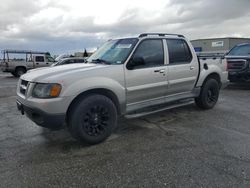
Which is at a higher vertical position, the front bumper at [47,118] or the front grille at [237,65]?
the front grille at [237,65]

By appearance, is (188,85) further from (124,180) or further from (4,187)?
(4,187)

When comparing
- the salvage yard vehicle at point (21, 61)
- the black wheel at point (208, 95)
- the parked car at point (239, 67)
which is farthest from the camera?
the salvage yard vehicle at point (21, 61)

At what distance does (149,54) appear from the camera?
475 centimetres

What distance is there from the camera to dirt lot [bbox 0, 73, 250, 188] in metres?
2.93

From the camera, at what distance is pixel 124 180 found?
9.55 ft

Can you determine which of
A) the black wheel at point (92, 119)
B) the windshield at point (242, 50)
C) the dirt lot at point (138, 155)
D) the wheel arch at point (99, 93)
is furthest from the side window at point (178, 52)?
the windshield at point (242, 50)

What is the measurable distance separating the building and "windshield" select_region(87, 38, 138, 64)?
26.2 m

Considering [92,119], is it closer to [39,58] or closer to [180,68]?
[180,68]

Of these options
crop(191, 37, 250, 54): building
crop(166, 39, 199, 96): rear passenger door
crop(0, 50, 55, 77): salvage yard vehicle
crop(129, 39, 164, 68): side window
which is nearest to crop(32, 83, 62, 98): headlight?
crop(129, 39, 164, 68): side window

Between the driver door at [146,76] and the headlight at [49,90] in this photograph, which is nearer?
the headlight at [49,90]

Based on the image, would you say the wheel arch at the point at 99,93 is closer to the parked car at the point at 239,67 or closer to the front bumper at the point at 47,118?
the front bumper at the point at 47,118

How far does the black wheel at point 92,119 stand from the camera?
3.76 meters

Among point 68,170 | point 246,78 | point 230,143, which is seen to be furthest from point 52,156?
point 246,78

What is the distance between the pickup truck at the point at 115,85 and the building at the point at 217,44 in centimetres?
2542
